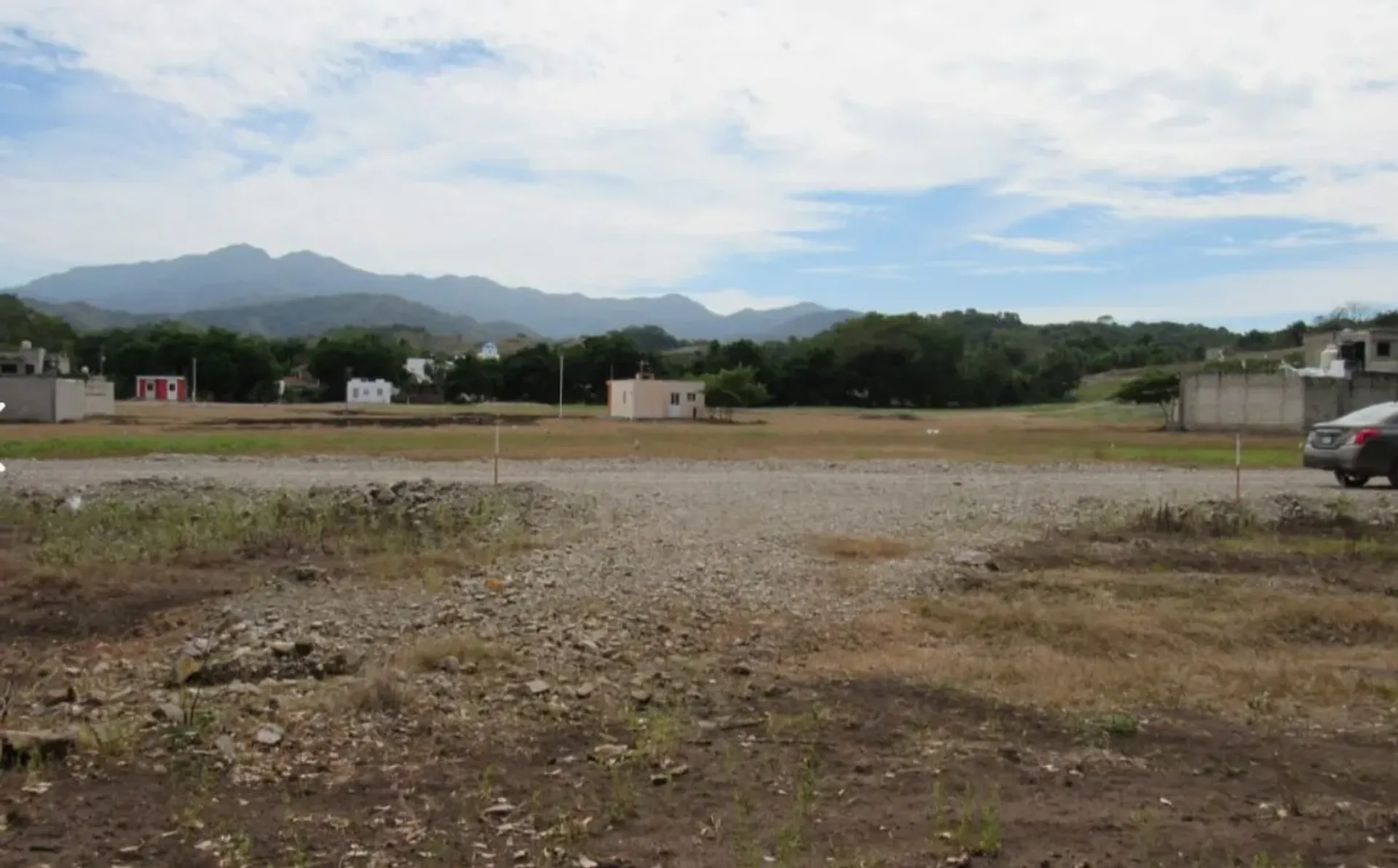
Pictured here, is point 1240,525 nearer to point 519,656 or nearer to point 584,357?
point 519,656

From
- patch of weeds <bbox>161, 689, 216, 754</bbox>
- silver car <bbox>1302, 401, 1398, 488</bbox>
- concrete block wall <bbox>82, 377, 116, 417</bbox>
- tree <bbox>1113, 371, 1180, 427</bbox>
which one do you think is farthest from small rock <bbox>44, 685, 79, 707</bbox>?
tree <bbox>1113, 371, 1180, 427</bbox>

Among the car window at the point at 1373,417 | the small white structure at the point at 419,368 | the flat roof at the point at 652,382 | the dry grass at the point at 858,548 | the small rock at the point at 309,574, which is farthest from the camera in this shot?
the small white structure at the point at 419,368

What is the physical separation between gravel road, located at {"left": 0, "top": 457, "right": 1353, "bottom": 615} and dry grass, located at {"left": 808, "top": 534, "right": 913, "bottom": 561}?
0.18 metres

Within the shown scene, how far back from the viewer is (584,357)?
124m

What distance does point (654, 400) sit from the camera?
287 ft

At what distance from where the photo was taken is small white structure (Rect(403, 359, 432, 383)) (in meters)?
140

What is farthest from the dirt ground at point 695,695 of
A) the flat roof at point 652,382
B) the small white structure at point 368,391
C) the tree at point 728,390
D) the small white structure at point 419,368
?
the small white structure at point 419,368

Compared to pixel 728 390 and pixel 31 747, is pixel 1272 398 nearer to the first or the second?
pixel 728 390

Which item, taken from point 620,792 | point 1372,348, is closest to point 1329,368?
point 1372,348

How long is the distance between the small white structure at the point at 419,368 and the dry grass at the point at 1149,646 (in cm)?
13032

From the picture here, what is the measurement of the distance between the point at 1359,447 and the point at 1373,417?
79cm

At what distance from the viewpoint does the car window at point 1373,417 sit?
22.5m

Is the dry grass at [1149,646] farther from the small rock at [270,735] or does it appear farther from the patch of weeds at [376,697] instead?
the small rock at [270,735]

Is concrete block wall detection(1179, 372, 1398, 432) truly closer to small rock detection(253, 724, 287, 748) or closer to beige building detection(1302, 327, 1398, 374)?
beige building detection(1302, 327, 1398, 374)
